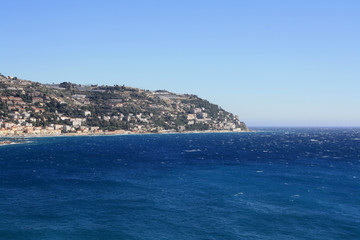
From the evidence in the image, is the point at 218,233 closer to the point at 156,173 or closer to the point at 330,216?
the point at 330,216

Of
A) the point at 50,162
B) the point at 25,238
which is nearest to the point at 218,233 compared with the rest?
the point at 25,238

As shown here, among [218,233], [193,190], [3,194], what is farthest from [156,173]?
[218,233]

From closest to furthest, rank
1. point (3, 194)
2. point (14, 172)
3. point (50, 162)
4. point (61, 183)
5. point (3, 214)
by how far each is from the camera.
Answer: point (3, 214) < point (3, 194) < point (61, 183) < point (14, 172) < point (50, 162)

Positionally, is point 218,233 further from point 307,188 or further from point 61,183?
point 61,183

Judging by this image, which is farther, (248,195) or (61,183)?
(61,183)

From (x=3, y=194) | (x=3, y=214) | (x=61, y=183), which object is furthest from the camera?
(x=61, y=183)

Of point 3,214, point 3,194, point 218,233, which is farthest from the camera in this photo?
point 3,194

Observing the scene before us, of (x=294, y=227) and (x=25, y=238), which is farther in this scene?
(x=294, y=227)

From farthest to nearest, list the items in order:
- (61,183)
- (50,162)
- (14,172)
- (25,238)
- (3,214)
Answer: (50,162) < (14,172) < (61,183) < (3,214) < (25,238)
